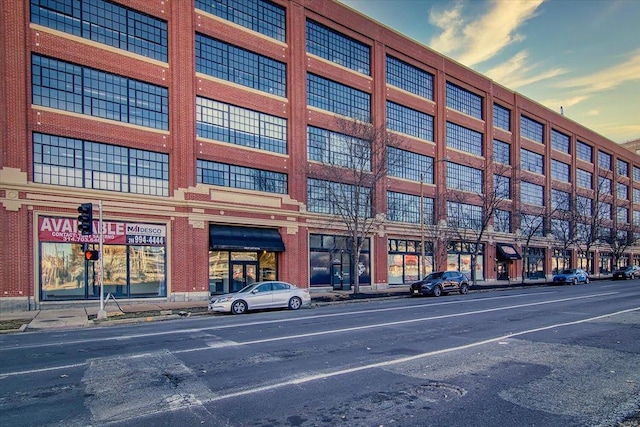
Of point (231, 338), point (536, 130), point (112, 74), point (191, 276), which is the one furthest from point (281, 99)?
point (536, 130)

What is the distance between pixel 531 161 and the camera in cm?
5225

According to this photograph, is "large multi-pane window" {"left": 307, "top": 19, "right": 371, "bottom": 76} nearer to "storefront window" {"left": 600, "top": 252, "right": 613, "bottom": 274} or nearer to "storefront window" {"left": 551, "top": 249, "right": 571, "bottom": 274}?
"storefront window" {"left": 551, "top": 249, "right": 571, "bottom": 274}

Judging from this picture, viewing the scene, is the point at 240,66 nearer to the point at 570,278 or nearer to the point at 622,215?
the point at 570,278

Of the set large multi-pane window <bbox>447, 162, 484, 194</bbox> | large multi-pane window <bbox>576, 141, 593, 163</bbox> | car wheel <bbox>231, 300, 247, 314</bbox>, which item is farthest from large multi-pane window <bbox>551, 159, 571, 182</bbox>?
car wheel <bbox>231, 300, 247, 314</bbox>

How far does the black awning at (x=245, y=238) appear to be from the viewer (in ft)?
83.7

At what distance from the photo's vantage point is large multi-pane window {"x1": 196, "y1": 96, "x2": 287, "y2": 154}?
26016 mm

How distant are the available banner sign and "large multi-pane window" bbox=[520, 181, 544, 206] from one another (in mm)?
40811

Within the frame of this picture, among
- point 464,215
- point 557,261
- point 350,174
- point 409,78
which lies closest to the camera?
point 350,174

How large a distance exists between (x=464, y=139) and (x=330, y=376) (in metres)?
39.6

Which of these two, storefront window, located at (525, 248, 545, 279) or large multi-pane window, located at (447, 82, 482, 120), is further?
storefront window, located at (525, 248, 545, 279)

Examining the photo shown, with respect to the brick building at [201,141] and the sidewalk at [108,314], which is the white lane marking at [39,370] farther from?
the brick building at [201,141]

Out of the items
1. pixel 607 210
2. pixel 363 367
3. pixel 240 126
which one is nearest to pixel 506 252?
pixel 607 210

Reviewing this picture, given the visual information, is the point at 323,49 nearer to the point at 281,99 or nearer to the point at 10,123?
the point at 281,99

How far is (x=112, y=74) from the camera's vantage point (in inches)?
910
